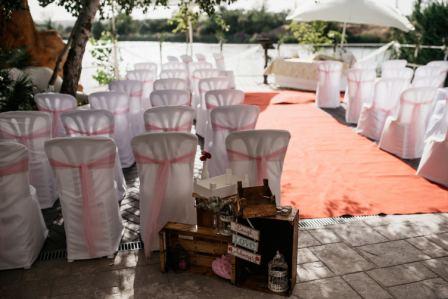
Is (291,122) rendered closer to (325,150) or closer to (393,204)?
(325,150)

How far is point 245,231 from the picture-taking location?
263cm

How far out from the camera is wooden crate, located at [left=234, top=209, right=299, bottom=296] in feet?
9.12

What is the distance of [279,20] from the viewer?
2455cm

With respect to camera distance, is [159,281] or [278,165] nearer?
[159,281]

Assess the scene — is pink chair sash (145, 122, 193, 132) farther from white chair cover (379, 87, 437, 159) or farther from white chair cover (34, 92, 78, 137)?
white chair cover (379, 87, 437, 159)

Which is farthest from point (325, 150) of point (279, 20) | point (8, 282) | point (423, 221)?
point (279, 20)

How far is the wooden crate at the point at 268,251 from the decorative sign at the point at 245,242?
12 centimetres

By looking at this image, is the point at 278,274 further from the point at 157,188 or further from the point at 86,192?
the point at 86,192

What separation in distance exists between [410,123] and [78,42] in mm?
5595

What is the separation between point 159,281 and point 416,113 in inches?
170

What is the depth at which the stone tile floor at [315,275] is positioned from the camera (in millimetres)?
2818

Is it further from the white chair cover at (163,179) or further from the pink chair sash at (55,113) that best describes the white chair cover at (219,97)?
the white chair cover at (163,179)

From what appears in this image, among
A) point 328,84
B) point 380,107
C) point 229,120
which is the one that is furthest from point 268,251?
point 328,84

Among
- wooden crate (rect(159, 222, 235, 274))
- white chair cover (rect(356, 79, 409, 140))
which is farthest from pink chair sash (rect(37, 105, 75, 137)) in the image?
white chair cover (rect(356, 79, 409, 140))
